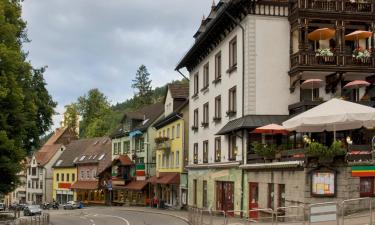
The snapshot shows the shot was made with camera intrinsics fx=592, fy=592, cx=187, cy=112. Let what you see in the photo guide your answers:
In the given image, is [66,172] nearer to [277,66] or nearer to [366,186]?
[277,66]

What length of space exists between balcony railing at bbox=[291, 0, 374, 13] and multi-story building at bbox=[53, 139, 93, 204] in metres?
63.2

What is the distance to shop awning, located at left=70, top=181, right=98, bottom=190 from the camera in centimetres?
7981

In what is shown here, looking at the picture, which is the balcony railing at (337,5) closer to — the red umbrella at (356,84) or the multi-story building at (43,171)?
the red umbrella at (356,84)

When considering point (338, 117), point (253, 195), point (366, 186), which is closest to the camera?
point (338, 117)

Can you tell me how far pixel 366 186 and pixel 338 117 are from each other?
284cm

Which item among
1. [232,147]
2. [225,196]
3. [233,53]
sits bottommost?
[225,196]

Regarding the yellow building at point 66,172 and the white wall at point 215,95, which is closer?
the white wall at point 215,95

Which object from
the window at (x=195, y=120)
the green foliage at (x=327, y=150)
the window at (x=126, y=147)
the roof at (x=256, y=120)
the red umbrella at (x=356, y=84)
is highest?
the red umbrella at (x=356, y=84)

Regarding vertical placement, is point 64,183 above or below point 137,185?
below

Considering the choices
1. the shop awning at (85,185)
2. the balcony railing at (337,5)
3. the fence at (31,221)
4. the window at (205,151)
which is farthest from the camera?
the shop awning at (85,185)

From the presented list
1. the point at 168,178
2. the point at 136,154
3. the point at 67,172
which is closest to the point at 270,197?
the point at 168,178

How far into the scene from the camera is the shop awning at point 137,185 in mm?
64475

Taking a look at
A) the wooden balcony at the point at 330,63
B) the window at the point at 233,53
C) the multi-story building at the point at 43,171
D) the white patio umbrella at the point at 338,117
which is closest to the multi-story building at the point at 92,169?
the multi-story building at the point at 43,171

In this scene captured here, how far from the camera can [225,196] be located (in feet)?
116
